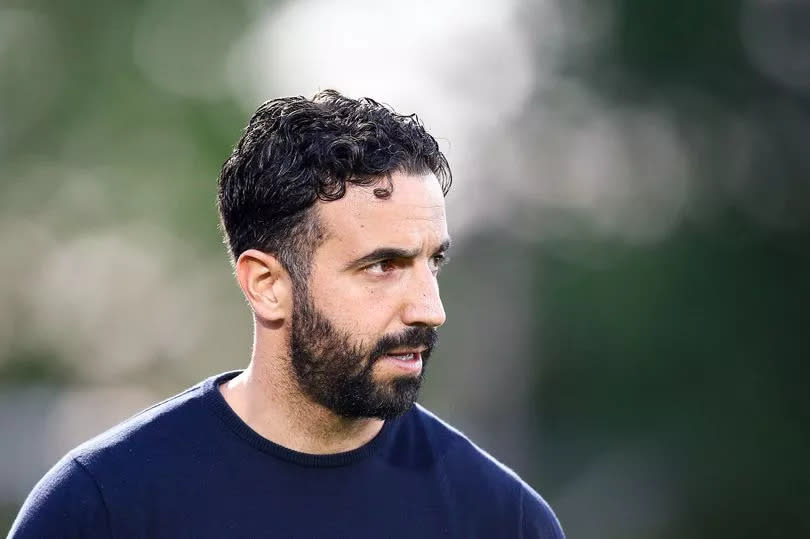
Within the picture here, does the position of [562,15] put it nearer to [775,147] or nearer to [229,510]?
[775,147]

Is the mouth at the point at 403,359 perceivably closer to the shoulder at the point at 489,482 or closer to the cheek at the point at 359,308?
the cheek at the point at 359,308

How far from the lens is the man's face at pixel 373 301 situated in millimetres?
3787

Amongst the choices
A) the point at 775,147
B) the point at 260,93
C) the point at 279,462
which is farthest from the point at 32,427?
the point at 279,462

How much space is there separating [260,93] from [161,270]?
20.1 feet

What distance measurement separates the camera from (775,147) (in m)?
21.2

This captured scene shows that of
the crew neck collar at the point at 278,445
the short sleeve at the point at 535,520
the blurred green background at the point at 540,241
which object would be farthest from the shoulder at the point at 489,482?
the blurred green background at the point at 540,241

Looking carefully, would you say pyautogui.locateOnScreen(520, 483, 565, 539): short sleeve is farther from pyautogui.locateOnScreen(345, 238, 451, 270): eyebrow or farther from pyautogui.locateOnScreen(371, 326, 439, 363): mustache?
pyautogui.locateOnScreen(345, 238, 451, 270): eyebrow

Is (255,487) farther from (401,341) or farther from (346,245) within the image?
(346,245)

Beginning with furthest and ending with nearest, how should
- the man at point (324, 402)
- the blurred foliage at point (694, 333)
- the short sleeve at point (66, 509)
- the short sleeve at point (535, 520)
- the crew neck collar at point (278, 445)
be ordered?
the blurred foliage at point (694, 333) → the short sleeve at point (535, 520) → the crew neck collar at point (278, 445) → the man at point (324, 402) → the short sleeve at point (66, 509)

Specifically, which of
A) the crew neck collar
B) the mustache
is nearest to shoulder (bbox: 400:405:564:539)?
the crew neck collar

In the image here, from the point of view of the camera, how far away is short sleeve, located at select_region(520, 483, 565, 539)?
3959mm

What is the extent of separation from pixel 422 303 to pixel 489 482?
63 cm

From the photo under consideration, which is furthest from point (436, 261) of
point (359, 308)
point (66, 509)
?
point (66, 509)

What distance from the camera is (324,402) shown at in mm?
3875
